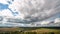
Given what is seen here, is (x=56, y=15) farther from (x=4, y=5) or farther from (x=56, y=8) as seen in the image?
(x=4, y=5)

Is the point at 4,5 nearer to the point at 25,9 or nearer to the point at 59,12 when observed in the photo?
the point at 25,9

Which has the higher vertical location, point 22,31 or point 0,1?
point 0,1

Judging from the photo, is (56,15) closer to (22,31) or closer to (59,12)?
(59,12)

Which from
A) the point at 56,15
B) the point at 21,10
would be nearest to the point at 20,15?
the point at 21,10

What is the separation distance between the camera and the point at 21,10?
980 cm

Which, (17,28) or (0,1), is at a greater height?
(0,1)

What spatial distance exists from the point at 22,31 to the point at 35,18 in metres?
0.41

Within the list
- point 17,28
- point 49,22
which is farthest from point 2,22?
point 49,22

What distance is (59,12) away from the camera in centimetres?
980

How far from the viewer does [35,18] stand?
979 centimetres

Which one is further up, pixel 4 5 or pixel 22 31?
pixel 4 5

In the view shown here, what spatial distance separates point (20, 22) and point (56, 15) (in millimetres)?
822

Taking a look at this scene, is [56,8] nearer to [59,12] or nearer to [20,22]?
[59,12]

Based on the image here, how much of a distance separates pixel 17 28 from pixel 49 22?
731mm
